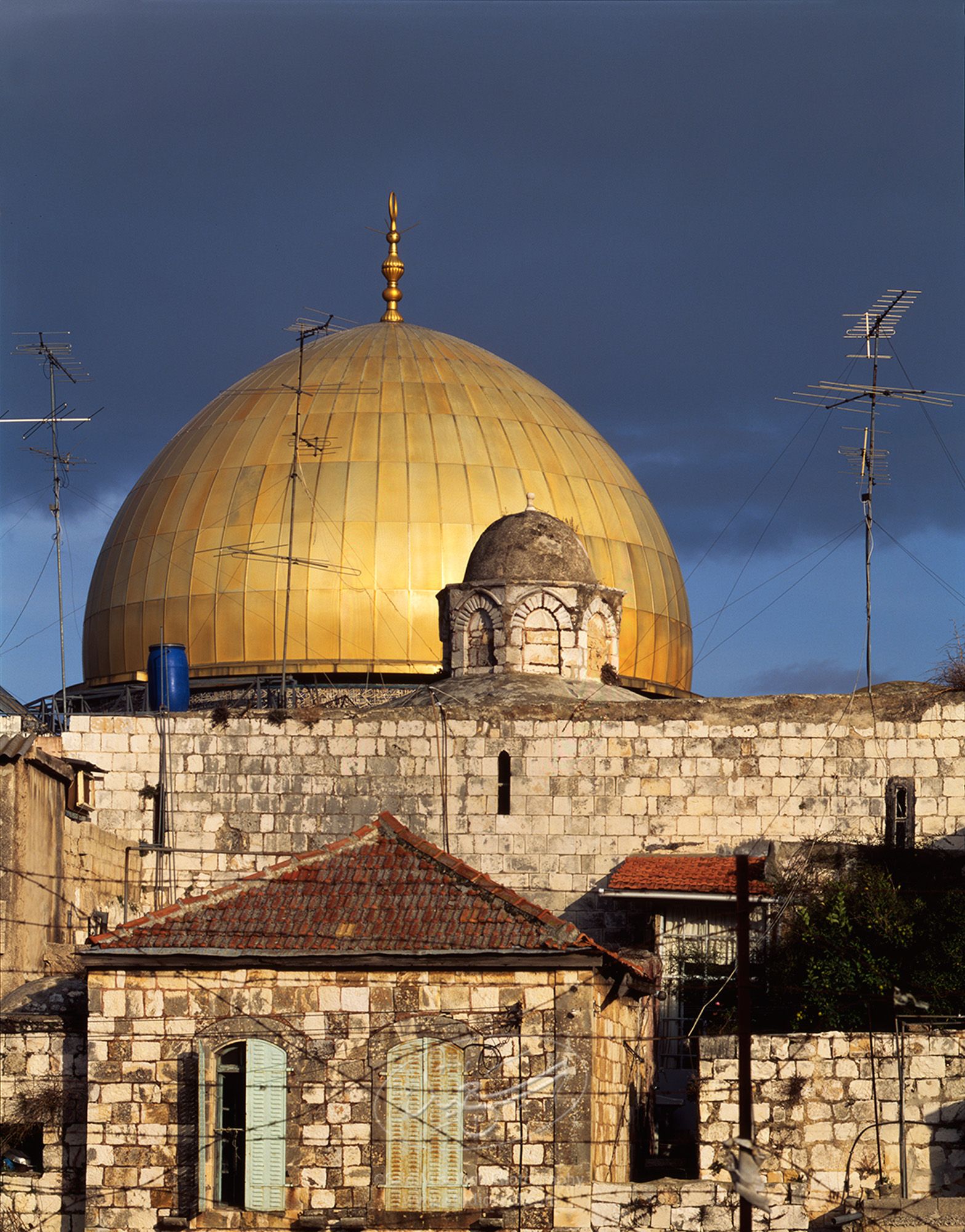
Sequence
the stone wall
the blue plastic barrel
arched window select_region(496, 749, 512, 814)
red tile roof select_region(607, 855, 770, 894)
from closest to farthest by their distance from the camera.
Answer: the stone wall, red tile roof select_region(607, 855, 770, 894), arched window select_region(496, 749, 512, 814), the blue plastic barrel

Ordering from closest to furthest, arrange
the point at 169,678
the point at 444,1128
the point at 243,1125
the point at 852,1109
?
the point at 444,1128 → the point at 243,1125 → the point at 852,1109 → the point at 169,678

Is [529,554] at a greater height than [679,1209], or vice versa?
[529,554]

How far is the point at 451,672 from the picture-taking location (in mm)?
32438

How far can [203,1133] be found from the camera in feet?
70.7

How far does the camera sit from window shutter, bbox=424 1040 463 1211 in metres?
21.2

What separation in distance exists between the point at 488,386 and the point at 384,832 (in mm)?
15787

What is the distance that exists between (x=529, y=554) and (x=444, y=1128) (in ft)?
40.0

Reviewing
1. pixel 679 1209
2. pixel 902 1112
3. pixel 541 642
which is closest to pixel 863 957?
pixel 902 1112

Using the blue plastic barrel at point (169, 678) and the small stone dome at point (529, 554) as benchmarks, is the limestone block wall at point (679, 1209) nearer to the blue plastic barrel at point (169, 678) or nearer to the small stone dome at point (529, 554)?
the small stone dome at point (529, 554)

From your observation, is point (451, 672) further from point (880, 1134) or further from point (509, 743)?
point (880, 1134)

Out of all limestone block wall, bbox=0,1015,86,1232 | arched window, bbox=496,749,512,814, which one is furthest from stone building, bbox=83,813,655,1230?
arched window, bbox=496,749,512,814

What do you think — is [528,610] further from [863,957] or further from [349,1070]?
[349,1070]

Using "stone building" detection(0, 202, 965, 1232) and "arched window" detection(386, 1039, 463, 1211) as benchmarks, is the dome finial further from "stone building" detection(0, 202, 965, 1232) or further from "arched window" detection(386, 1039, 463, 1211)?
"arched window" detection(386, 1039, 463, 1211)

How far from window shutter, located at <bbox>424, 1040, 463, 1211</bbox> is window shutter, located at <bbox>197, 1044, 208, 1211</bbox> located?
2.10 meters
